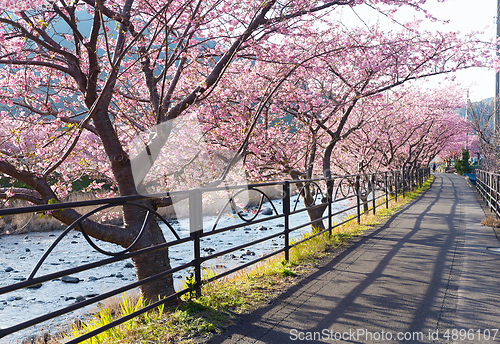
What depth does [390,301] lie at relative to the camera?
398 centimetres

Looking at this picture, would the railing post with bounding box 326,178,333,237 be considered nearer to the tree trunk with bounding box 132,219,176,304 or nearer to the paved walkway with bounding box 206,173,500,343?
the paved walkway with bounding box 206,173,500,343

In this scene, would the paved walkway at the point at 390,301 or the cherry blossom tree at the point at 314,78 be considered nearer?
the paved walkway at the point at 390,301

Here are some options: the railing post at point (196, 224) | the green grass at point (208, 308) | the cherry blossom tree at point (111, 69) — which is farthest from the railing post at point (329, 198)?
the railing post at point (196, 224)

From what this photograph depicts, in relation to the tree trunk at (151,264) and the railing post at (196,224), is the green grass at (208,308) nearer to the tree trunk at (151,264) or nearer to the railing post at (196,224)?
the railing post at (196,224)

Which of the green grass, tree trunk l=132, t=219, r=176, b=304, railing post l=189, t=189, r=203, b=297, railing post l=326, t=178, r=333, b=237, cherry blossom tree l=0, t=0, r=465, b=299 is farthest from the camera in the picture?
railing post l=326, t=178, r=333, b=237

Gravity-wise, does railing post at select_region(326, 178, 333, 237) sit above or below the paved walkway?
above

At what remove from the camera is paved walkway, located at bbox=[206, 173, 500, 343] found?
3.21 metres

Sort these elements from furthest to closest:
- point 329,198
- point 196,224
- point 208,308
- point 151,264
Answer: point 329,198 → point 151,264 → point 196,224 → point 208,308

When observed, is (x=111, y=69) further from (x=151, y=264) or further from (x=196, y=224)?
(x=151, y=264)

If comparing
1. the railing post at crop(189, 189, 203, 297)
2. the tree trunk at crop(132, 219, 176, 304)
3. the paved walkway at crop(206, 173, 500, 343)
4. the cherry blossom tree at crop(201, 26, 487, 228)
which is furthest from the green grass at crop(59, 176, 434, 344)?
the cherry blossom tree at crop(201, 26, 487, 228)

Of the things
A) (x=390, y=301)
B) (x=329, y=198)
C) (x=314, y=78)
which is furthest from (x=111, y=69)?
(x=314, y=78)

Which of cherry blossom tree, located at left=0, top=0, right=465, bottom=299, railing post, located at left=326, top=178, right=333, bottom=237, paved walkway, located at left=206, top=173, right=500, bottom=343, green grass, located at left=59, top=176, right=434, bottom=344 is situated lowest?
paved walkway, located at left=206, top=173, right=500, bottom=343

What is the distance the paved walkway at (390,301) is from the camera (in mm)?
3207

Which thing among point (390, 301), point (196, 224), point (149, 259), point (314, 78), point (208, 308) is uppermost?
point (314, 78)
